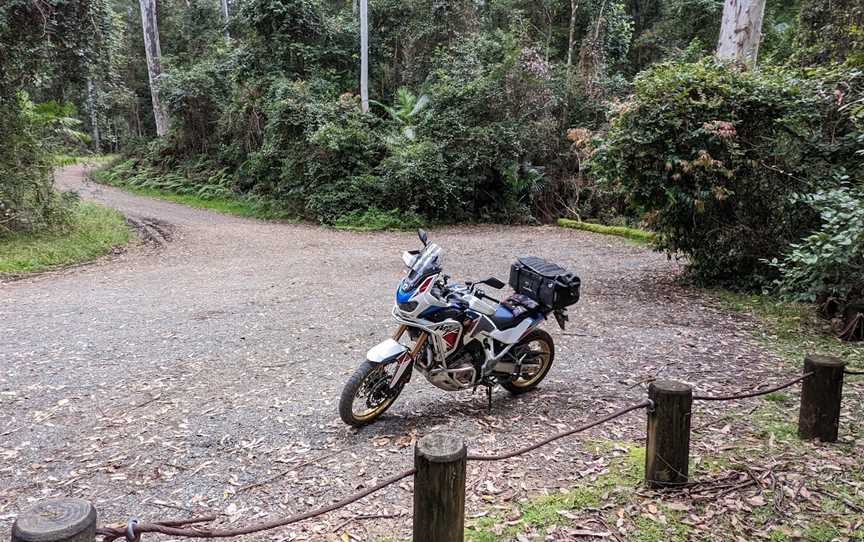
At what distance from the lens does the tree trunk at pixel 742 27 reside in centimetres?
1022

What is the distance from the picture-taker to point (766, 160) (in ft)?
24.4

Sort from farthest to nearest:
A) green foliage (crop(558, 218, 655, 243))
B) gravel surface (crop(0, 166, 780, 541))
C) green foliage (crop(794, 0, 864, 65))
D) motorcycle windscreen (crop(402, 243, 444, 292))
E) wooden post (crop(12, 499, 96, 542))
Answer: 1. green foliage (crop(558, 218, 655, 243))
2. green foliage (crop(794, 0, 864, 65))
3. motorcycle windscreen (crop(402, 243, 444, 292))
4. gravel surface (crop(0, 166, 780, 541))
5. wooden post (crop(12, 499, 96, 542))

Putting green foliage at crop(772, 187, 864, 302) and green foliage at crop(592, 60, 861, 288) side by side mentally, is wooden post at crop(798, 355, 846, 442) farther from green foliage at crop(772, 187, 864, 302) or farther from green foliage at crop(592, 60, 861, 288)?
green foliage at crop(592, 60, 861, 288)

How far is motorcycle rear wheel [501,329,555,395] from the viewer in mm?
4473

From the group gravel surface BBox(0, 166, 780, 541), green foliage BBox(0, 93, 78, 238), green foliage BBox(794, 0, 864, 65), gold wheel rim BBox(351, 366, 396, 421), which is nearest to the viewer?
gravel surface BBox(0, 166, 780, 541)

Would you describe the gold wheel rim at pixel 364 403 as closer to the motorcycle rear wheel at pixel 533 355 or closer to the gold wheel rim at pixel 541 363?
the motorcycle rear wheel at pixel 533 355

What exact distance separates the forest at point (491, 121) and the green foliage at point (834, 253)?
0.03m

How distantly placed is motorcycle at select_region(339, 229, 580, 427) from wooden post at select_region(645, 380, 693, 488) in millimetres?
1298

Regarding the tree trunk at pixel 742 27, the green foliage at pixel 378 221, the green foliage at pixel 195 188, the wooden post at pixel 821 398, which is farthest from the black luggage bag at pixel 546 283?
the green foliage at pixel 195 188

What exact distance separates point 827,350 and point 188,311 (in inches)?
288

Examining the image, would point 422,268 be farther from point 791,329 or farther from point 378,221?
point 378,221

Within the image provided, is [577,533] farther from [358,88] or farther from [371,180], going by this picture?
[358,88]

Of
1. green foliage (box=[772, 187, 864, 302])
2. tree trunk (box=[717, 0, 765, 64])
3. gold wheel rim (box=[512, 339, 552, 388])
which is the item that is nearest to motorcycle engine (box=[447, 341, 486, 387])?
gold wheel rim (box=[512, 339, 552, 388])

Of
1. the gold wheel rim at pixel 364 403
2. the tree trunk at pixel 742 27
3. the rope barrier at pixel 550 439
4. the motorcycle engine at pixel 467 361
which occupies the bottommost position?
the gold wheel rim at pixel 364 403
